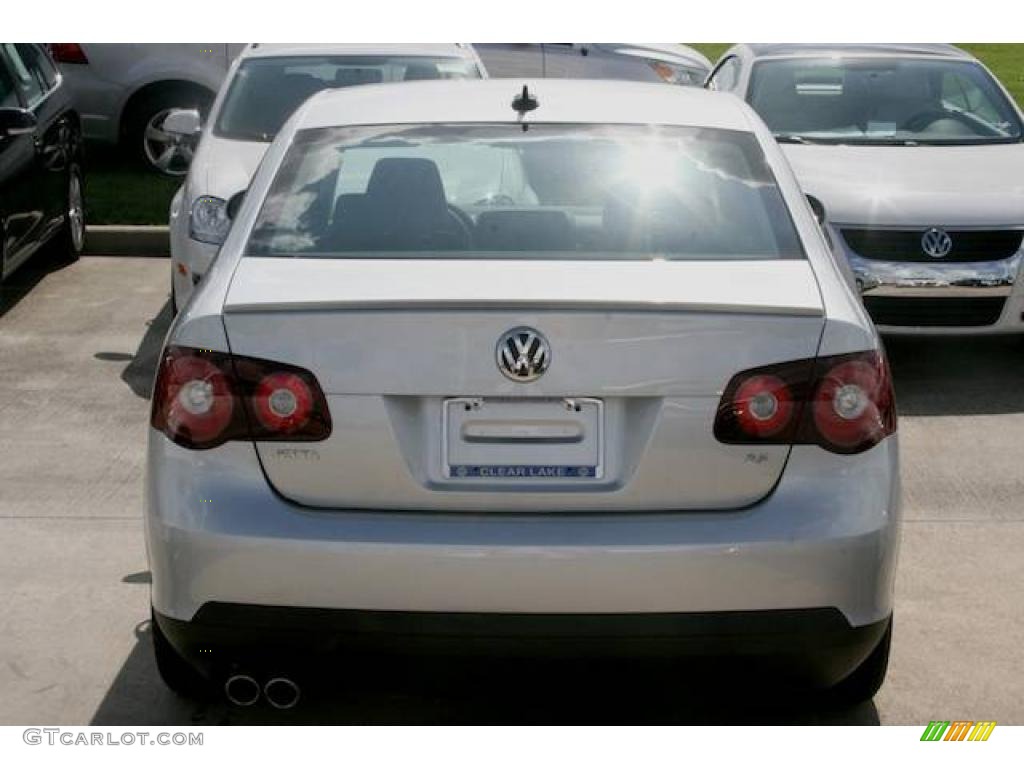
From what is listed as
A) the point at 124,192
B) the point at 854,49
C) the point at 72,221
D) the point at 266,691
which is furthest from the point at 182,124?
the point at 266,691

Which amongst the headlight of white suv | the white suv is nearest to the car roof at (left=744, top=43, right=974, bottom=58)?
the white suv

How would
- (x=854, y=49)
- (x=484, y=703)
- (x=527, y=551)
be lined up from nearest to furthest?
(x=527, y=551), (x=484, y=703), (x=854, y=49)

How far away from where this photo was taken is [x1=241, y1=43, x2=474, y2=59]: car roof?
1166 centimetres

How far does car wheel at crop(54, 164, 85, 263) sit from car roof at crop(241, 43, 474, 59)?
141cm

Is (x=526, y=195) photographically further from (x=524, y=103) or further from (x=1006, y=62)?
(x=1006, y=62)

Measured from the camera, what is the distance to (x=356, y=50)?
11.8 metres

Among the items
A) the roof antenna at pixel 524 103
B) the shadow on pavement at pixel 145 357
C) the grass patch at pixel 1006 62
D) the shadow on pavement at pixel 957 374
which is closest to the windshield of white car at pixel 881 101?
the shadow on pavement at pixel 957 374

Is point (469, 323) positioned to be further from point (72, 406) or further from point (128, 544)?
point (72, 406)

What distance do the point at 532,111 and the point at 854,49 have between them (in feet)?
21.1

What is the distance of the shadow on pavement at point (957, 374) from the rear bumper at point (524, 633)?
4555 millimetres

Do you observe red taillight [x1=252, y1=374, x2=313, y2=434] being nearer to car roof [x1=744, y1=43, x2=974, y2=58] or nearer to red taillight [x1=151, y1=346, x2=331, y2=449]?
red taillight [x1=151, y1=346, x2=331, y2=449]

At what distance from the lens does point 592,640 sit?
14.5ft

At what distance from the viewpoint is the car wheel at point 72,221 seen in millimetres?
12344

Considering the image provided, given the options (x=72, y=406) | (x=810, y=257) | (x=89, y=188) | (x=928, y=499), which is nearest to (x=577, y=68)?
(x=89, y=188)
